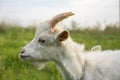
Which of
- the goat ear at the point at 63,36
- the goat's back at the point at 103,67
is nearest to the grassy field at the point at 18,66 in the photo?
the goat's back at the point at 103,67

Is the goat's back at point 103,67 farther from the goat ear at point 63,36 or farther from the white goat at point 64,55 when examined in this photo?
the goat ear at point 63,36

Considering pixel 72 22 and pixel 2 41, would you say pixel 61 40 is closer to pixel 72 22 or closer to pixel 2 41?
pixel 2 41

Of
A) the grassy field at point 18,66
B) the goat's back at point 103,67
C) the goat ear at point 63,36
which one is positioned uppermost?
the goat ear at point 63,36

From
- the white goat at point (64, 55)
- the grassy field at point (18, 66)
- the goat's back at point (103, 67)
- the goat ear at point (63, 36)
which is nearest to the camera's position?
the goat ear at point (63, 36)

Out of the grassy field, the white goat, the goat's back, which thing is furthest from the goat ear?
the grassy field

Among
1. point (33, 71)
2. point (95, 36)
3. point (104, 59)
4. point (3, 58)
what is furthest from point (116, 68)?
point (95, 36)

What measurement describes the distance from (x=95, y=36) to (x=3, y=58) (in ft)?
32.1

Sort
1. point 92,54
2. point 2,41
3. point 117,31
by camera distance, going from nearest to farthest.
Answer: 1. point 92,54
2. point 2,41
3. point 117,31

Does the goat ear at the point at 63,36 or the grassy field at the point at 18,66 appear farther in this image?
the grassy field at the point at 18,66

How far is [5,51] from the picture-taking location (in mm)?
13570

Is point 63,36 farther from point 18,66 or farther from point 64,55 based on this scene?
point 18,66

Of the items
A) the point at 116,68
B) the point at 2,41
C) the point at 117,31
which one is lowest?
the point at 117,31

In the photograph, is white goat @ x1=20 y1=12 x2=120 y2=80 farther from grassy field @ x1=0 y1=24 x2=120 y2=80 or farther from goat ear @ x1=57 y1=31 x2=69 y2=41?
grassy field @ x1=0 y1=24 x2=120 y2=80

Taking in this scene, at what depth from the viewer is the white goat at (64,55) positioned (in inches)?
313
